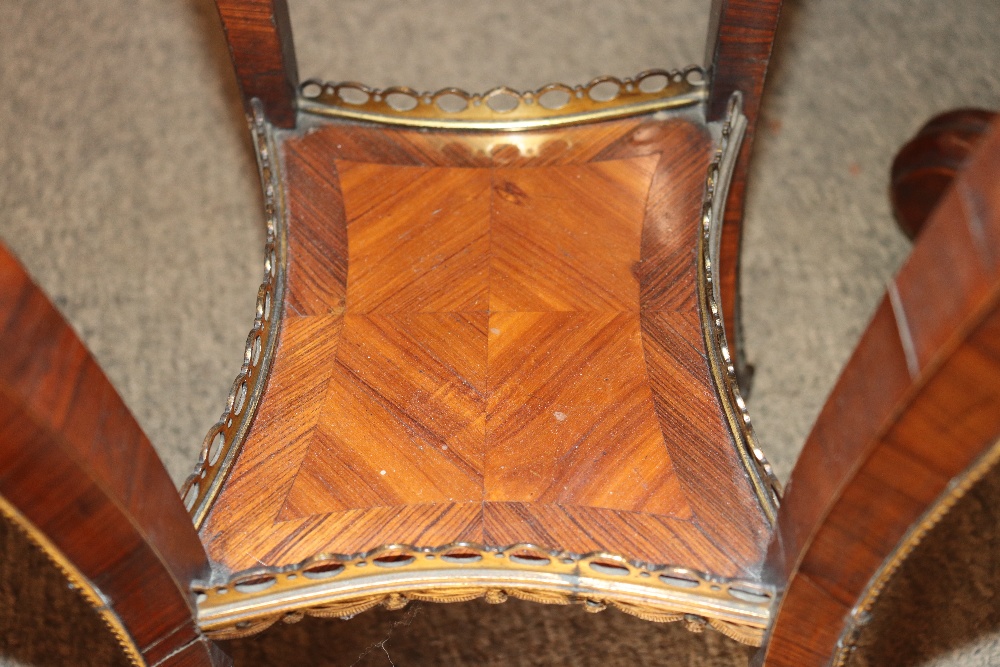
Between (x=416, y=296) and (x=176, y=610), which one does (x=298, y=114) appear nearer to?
(x=416, y=296)

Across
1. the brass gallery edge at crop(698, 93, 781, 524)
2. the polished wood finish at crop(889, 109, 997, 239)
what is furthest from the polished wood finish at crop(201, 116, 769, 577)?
the polished wood finish at crop(889, 109, 997, 239)

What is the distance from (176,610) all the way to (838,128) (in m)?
0.98

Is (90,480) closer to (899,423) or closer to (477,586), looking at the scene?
(477,586)

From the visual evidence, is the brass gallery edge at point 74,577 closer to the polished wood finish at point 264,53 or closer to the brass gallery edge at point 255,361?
the brass gallery edge at point 255,361

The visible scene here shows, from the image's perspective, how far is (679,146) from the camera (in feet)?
2.95

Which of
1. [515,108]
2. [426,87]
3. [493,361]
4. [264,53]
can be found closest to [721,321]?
[493,361]

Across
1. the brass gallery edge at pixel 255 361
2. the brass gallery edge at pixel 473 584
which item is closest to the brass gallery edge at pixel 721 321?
the brass gallery edge at pixel 473 584

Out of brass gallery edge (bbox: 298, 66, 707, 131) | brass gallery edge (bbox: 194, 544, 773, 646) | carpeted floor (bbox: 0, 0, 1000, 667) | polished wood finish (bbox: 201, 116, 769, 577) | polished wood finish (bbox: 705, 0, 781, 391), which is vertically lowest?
carpeted floor (bbox: 0, 0, 1000, 667)

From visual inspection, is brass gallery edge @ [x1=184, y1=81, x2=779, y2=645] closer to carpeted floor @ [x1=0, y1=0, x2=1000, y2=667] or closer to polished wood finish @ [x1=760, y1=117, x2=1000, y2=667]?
polished wood finish @ [x1=760, y1=117, x2=1000, y2=667]

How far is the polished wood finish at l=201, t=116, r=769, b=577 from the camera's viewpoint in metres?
0.70

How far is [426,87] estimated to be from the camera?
A: 1.38m

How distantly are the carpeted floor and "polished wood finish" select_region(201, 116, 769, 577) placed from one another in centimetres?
34

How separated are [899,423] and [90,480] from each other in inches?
14.3

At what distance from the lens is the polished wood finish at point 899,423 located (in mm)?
429
